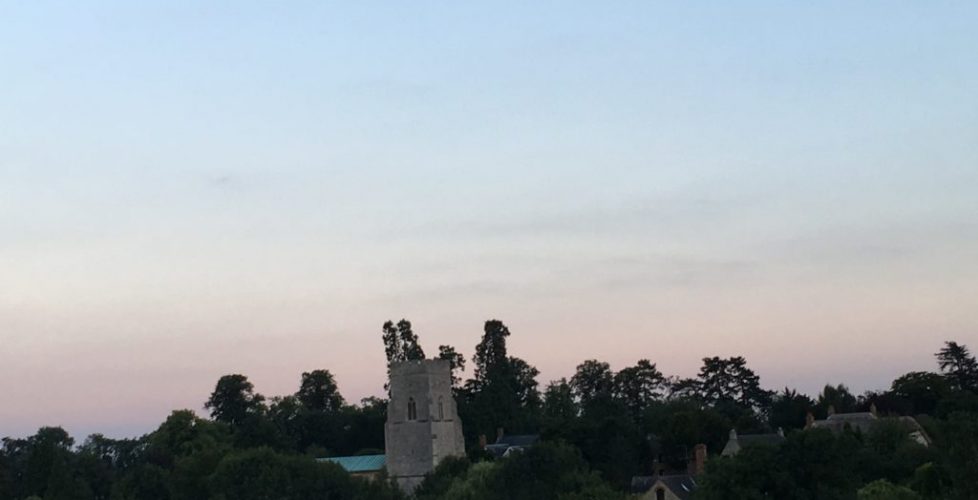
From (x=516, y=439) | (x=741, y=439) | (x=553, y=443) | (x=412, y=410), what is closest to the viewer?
(x=553, y=443)

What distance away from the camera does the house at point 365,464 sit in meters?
104

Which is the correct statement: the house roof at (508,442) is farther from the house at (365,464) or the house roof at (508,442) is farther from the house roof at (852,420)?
the house roof at (852,420)

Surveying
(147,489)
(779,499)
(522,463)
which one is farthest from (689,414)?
(779,499)

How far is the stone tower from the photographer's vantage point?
329 ft

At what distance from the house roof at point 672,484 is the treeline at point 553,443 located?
2.05 meters

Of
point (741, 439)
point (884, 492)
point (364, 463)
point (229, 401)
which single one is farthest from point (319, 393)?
point (884, 492)

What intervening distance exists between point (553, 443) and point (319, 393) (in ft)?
221

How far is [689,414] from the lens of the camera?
342 ft

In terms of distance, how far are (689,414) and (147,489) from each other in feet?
126

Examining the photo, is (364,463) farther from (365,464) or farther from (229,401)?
(229,401)

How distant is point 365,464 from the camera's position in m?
106

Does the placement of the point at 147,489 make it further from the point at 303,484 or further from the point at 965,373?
the point at 965,373

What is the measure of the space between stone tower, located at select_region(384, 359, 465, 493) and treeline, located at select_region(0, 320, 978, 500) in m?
3.24

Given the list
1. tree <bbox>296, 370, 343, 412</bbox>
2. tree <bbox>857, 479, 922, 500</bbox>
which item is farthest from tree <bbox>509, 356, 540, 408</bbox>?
tree <bbox>857, 479, 922, 500</bbox>
